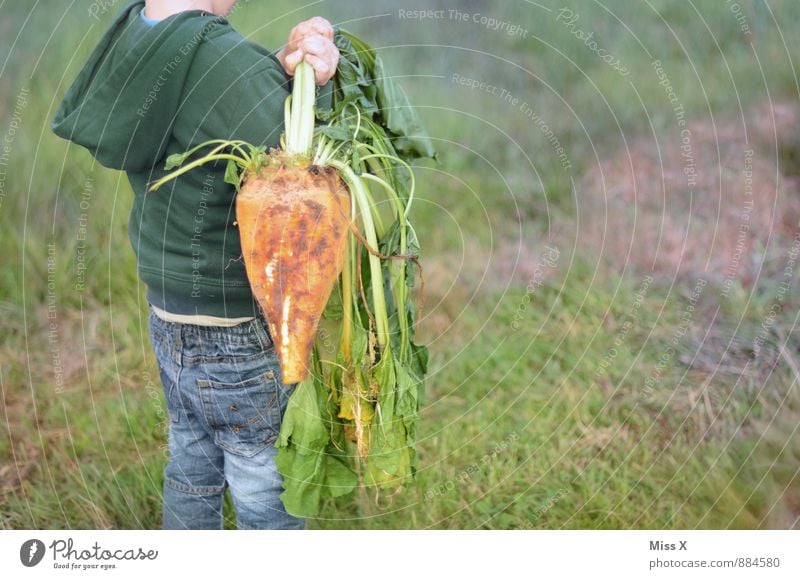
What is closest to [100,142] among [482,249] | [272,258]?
[272,258]

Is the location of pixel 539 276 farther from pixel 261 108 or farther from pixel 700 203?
pixel 261 108

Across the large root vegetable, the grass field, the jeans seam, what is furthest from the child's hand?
the jeans seam

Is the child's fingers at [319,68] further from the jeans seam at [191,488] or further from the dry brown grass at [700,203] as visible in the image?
the dry brown grass at [700,203]

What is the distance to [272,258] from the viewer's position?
0.99 meters

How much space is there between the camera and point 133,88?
3.09 feet

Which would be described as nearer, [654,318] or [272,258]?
[272,258]

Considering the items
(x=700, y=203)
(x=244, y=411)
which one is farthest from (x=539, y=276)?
(x=244, y=411)

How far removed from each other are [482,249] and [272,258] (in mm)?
792

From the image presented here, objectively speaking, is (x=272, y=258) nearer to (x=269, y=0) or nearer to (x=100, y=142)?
(x=100, y=142)

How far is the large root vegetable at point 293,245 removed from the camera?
3.16 ft

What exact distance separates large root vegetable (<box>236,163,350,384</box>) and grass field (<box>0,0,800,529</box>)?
41 cm

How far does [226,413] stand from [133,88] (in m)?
0.40
